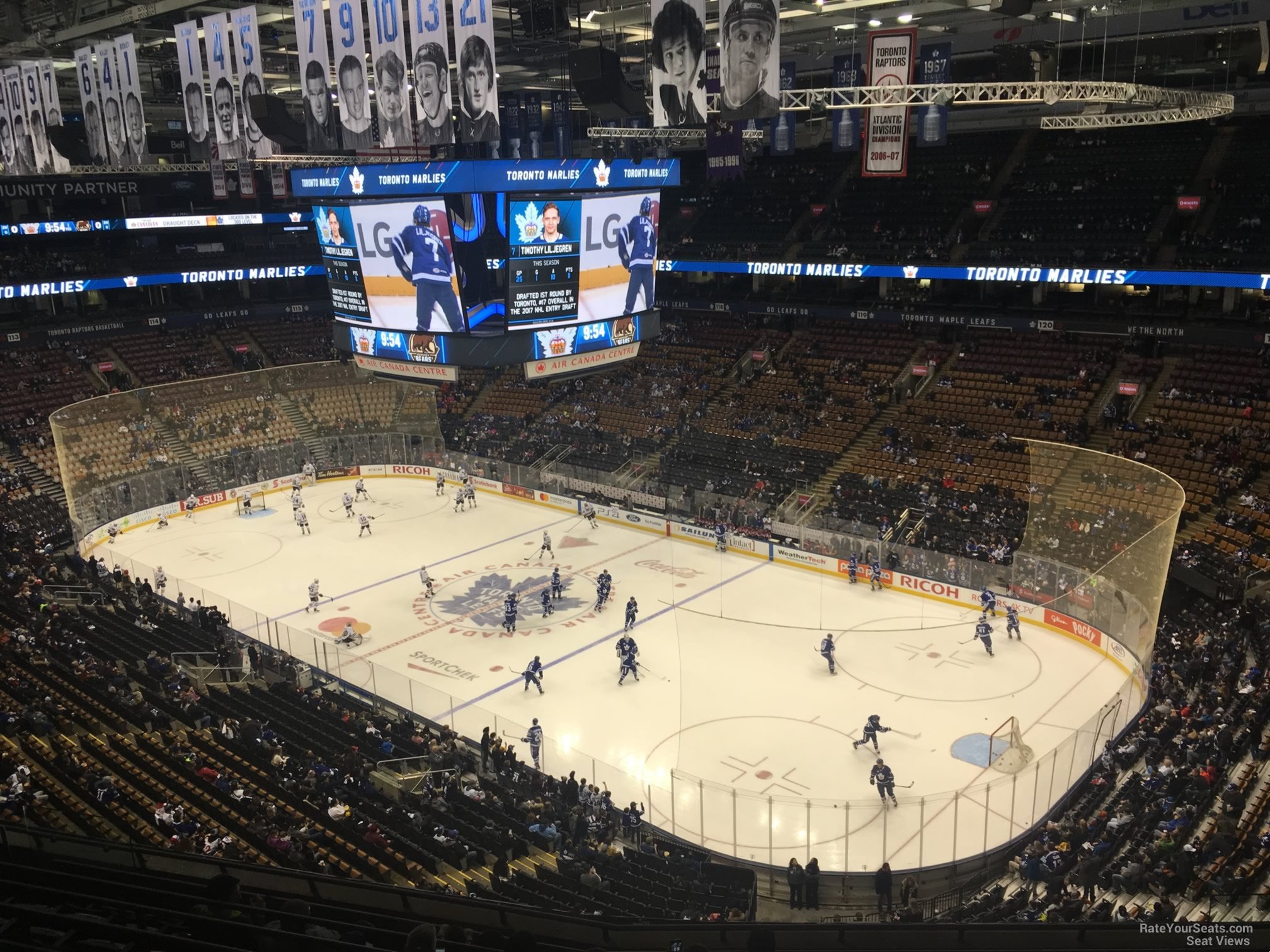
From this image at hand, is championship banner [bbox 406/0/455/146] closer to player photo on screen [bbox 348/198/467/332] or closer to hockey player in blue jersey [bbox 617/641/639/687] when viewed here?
player photo on screen [bbox 348/198/467/332]

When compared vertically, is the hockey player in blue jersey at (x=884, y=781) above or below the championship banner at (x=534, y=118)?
below

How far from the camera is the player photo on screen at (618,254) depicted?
20.6 meters

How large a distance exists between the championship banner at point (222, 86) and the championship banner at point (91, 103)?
279 cm

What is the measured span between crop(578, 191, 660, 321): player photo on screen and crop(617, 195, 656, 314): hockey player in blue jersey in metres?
0.01

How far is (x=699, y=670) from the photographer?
22906 mm

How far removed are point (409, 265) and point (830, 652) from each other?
1174 centimetres

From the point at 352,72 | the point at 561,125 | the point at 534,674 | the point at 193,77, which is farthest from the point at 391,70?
the point at 534,674

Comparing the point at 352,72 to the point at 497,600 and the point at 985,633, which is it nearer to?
the point at 497,600

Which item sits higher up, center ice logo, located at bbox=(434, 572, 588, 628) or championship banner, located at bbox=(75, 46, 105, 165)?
championship banner, located at bbox=(75, 46, 105, 165)

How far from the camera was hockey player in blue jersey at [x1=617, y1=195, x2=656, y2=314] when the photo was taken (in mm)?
21297

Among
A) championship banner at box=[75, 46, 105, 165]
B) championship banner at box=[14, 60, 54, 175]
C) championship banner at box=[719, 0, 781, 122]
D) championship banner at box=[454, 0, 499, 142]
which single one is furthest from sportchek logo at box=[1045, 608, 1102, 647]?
championship banner at box=[14, 60, 54, 175]

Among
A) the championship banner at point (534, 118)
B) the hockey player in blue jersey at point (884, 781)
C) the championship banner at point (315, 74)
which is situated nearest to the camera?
the hockey player in blue jersey at point (884, 781)

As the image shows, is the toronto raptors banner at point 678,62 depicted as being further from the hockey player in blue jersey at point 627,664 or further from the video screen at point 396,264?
the hockey player in blue jersey at point 627,664

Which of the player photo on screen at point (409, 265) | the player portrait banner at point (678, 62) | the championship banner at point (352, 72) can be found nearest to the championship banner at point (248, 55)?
the championship banner at point (352, 72)
